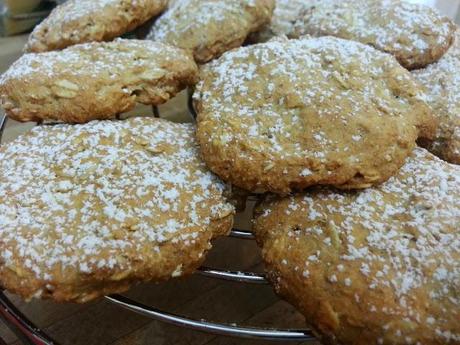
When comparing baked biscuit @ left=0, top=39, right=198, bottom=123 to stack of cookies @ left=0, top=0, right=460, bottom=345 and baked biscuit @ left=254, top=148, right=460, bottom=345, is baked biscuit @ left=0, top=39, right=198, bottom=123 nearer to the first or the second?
stack of cookies @ left=0, top=0, right=460, bottom=345

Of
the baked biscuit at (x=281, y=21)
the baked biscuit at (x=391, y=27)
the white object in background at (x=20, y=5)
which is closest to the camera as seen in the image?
the baked biscuit at (x=391, y=27)

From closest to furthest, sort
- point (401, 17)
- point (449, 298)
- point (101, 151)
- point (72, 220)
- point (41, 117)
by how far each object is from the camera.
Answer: point (449, 298), point (72, 220), point (101, 151), point (41, 117), point (401, 17)

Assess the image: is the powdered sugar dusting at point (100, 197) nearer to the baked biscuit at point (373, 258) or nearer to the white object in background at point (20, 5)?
the baked biscuit at point (373, 258)

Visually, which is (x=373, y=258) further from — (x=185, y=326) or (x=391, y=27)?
(x=391, y=27)

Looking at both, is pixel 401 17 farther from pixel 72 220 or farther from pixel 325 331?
pixel 72 220

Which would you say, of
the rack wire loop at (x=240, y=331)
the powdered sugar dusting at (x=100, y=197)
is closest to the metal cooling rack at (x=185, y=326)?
the rack wire loop at (x=240, y=331)

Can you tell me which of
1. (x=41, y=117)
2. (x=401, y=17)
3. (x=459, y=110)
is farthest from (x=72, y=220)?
(x=401, y=17)

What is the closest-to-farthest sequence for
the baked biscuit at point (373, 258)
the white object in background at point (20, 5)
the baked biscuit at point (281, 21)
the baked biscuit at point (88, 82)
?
the baked biscuit at point (373, 258) → the baked biscuit at point (88, 82) → the baked biscuit at point (281, 21) → the white object in background at point (20, 5)

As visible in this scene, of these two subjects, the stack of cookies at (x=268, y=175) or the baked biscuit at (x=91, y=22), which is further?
the baked biscuit at (x=91, y=22)

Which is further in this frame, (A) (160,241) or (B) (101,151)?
(B) (101,151)
